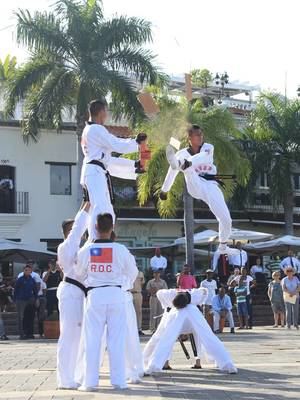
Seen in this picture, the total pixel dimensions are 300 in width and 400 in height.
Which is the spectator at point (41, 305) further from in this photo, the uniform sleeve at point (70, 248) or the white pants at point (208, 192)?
the uniform sleeve at point (70, 248)

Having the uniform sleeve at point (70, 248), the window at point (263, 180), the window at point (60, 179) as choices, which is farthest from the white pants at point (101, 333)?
the window at point (263, 180)

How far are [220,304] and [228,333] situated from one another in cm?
87

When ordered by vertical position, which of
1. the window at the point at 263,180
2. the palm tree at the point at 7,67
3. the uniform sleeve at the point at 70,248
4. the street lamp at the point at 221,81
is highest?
the street lamp at the point at 221,81

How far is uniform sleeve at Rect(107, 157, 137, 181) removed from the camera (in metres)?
12.9

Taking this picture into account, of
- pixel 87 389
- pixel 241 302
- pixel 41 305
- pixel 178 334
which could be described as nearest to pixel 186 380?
pixel 178 334

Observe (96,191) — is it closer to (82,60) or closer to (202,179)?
(202,179)

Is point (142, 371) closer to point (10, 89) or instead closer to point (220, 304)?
point (220, 304)

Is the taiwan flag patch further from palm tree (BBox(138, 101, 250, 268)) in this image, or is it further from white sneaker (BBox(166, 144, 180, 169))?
palm tree (BBox(138, 101, 250, 268))

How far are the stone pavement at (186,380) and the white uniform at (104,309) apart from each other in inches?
12.1

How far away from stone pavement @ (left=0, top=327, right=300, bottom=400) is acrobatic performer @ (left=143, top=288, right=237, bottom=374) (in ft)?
0.75

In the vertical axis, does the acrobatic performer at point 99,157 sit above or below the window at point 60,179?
below

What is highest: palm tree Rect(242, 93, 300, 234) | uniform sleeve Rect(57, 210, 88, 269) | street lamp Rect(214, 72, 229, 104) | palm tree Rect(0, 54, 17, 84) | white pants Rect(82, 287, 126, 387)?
street lamp Rect(214, 72, 229, 104)

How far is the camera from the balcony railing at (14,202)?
141 ft

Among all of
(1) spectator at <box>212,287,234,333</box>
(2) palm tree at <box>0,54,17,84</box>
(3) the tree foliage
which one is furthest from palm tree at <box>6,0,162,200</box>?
(1) spectator at <box>212,287,234,333</box>
